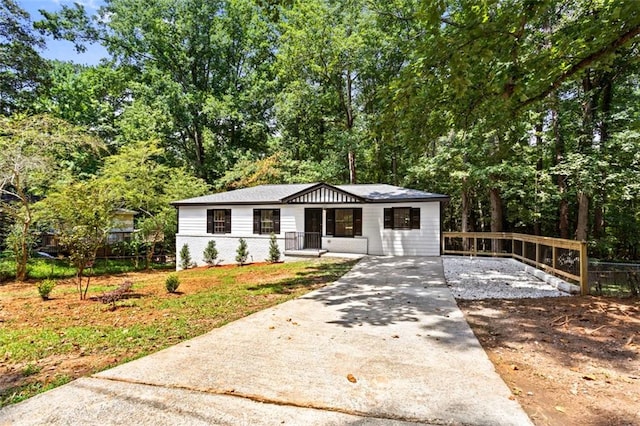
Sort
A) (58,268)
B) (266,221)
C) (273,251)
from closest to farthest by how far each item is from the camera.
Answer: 1. (58,268)
2. (273,251)
3. (266,221)

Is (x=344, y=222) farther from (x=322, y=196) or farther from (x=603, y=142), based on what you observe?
(x=603, y=142)

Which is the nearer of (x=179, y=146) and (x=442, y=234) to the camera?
(x=442, y=234)

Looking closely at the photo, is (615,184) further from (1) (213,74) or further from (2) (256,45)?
(1) (213,74)

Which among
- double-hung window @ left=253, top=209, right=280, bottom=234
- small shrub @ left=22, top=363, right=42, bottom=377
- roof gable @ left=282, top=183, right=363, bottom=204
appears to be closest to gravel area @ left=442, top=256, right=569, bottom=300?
roof gable @ left=282, top=183, right=363, bottom=204

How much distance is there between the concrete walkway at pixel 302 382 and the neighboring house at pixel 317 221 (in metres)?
9.13

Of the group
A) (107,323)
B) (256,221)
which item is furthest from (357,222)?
(107,323)

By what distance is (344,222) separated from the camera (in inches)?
614

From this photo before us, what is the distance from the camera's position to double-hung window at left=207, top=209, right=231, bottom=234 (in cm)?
1639

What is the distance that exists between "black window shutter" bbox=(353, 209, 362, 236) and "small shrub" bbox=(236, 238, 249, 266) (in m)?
5.25

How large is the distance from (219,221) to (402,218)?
9115 mm

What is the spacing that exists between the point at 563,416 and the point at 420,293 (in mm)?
4403

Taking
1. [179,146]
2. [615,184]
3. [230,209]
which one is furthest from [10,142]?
[615,184]

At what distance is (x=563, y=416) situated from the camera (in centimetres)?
245

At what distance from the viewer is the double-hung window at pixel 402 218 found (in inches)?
543
